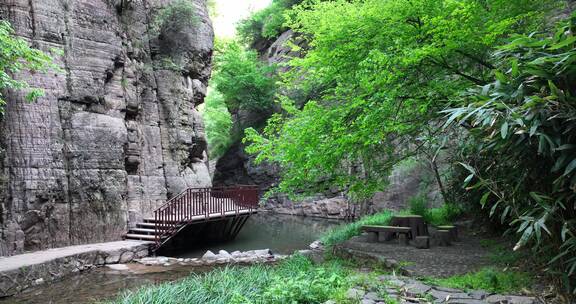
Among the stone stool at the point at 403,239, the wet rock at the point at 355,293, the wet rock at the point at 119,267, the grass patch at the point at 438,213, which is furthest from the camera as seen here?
the grass patch at the point at 438,213

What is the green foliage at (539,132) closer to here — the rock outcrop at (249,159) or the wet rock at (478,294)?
the wet rock at (478,294)

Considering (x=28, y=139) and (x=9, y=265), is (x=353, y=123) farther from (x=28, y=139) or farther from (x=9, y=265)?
(x=28, y=139)

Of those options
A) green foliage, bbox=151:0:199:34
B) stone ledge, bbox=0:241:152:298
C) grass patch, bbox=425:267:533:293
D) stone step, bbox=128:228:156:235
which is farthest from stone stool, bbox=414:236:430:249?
green foliage, bbox=151:0:199:34

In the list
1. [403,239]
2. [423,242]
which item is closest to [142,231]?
[403,239]

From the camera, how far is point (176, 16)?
54.4 feet

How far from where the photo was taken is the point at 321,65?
716cm

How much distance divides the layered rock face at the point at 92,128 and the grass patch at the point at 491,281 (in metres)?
9.88

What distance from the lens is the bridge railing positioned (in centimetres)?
1211

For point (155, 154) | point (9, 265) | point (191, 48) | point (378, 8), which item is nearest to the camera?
point (378, 8)

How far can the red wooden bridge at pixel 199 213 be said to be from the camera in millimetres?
12109

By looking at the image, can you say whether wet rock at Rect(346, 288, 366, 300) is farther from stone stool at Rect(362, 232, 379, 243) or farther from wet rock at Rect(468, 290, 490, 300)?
stone stool at Rect(362, 232, 379, 243)

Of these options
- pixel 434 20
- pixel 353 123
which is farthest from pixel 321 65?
pixel 434 20

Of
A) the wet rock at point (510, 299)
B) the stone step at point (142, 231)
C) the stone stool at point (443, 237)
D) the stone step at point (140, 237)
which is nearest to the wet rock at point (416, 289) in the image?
the wet rock at point (510, 299)

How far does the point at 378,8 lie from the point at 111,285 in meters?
8.02
